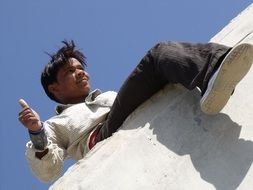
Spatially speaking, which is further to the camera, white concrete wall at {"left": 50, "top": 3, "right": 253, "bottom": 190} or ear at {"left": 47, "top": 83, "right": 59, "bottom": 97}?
ear at {"left": 47, "top": 83, "right": 59, "bottom": 97}

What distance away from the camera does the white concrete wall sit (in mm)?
2203

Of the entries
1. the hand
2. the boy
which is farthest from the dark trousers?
the hand

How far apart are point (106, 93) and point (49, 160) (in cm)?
68

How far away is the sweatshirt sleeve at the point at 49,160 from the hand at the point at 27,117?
0.24 metres

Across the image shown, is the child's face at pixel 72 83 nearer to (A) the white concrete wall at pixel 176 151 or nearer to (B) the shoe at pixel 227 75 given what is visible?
(A) the white concrete wall at pixel 176 151

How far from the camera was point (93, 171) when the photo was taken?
2387 mm

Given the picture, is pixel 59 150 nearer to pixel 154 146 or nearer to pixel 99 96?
pixel 99 96

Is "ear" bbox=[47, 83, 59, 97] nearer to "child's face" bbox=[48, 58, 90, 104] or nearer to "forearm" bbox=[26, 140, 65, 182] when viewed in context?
"child's face" bbox=[48, 58, 90, 104]

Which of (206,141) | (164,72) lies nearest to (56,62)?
(164,72)

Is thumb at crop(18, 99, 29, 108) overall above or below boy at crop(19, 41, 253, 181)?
above

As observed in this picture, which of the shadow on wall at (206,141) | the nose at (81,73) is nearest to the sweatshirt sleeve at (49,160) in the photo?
the nose at (81,73)

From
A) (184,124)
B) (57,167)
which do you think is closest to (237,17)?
(184,124)

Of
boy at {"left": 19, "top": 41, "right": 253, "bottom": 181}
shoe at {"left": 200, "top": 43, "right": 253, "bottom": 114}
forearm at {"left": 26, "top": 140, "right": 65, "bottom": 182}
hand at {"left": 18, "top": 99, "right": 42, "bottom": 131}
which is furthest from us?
forearm at {"left": 26, "top": 140, "right": 65, "bottom": 182}

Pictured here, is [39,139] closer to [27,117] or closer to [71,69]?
[27,117]
